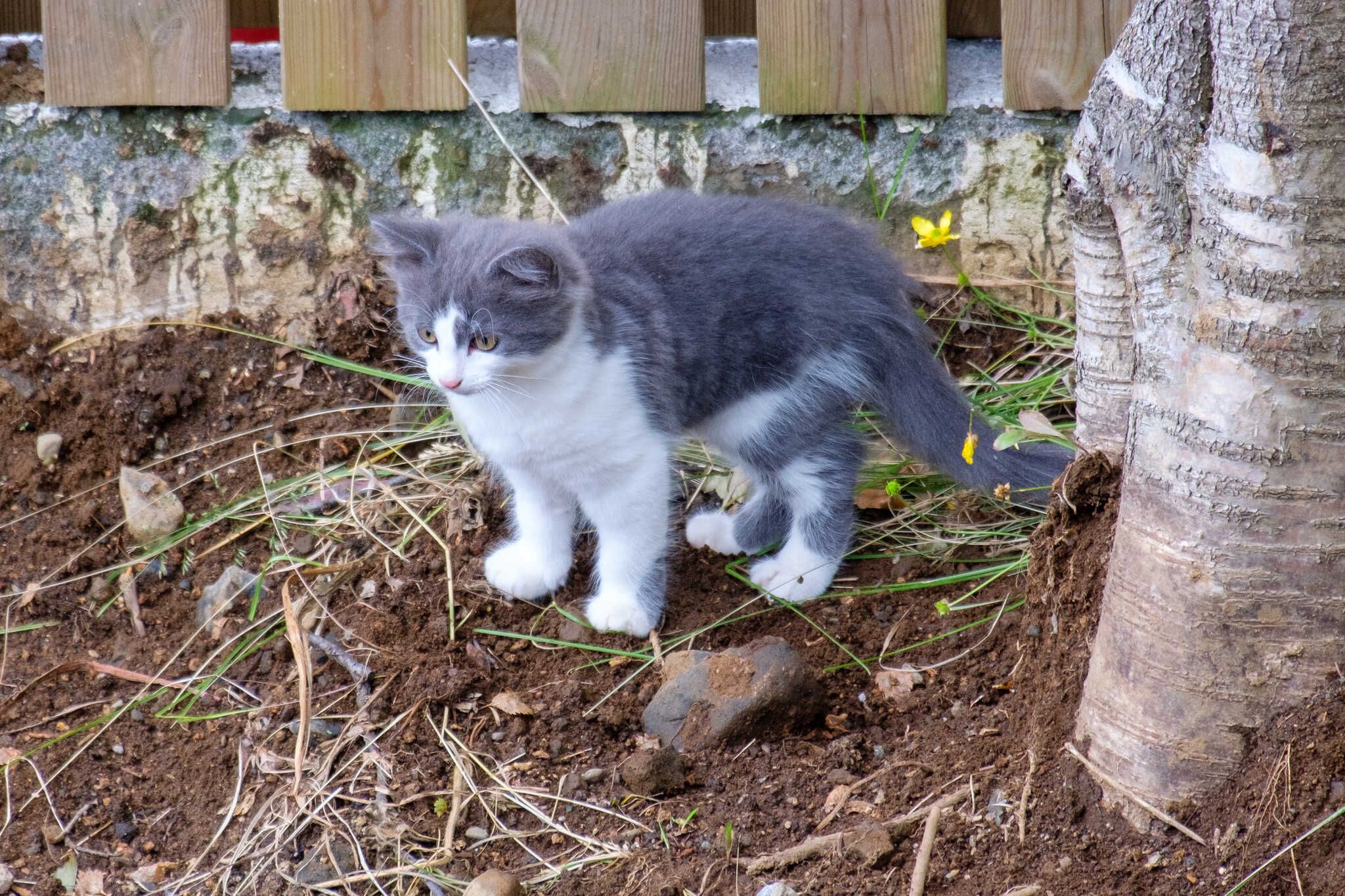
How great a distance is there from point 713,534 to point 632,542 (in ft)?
1.24

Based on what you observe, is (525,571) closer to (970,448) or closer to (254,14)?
(970,448)

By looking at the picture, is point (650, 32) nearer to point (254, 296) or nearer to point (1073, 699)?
point (254, 296)

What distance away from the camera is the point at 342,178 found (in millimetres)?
3137

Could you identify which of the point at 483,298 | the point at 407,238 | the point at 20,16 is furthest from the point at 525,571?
the point at 20,16

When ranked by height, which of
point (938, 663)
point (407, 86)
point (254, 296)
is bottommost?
point (938, 663)

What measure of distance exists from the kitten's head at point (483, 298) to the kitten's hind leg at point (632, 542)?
313mm

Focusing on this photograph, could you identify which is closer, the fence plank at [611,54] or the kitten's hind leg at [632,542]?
the kitten's hind leg at [632,542]

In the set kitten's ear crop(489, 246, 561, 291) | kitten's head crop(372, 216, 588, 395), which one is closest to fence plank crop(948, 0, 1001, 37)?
kitten's head crop(372, 216, 588, 395)

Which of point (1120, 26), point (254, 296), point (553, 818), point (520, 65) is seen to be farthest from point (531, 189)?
point (553, 818)

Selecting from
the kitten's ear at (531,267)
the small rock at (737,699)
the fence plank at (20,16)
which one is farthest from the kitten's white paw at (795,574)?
the fence plank at (20,16)

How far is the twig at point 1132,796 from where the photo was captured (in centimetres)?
162

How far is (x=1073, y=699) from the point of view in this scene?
1853 mm

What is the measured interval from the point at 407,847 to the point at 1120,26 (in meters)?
2.54

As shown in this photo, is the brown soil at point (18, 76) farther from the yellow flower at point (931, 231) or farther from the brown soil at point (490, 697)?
the yellow flower at point (931, 231)
